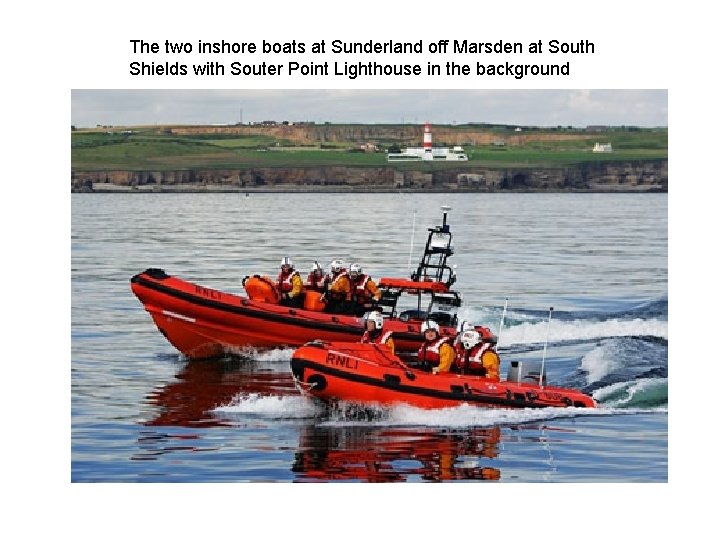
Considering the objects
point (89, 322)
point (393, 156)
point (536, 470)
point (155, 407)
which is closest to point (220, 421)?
point (155, 407)

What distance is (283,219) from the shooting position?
2024 inches

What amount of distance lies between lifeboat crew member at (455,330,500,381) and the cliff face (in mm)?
39834

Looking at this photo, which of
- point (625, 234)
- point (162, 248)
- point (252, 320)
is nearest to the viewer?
point (252, 320)

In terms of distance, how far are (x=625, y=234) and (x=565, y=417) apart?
30.4m

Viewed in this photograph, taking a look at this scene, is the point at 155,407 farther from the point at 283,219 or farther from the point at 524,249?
the point at 283,219

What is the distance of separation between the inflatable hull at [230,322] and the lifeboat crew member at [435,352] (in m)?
4.12

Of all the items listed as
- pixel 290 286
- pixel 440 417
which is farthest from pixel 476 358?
pixel 290 286

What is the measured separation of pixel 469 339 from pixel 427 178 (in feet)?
140

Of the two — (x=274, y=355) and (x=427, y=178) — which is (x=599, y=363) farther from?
(x=427, y=178)

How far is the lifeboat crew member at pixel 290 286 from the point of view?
83.8 ft

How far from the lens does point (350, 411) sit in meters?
19.9

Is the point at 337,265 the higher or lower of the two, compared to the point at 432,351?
higher

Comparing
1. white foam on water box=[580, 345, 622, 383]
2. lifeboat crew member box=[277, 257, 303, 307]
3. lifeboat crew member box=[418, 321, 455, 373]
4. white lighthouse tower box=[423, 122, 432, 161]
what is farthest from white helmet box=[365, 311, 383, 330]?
white lighthouse tower box=[423, 122, 432, 161]

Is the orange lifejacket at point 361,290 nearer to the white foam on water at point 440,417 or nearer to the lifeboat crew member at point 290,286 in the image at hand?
the lifeboat crew member at point 290,286
